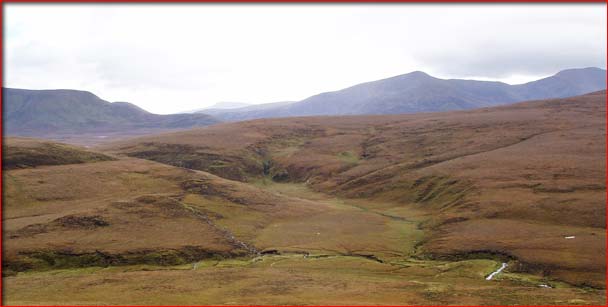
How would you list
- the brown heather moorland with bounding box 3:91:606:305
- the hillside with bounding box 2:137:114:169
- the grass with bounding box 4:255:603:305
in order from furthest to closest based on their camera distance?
the hillside with bounding box 2:137:114:169, the brown heather moorland with bounding box 3:91:606:305, the grass with bounding box 4:255:603:305

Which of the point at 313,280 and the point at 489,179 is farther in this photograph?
the point at 489,179

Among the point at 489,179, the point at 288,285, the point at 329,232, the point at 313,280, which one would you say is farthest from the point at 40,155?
the point at 489,179

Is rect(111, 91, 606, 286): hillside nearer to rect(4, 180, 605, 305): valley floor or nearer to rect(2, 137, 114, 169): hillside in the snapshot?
rect(4, 180, 605, 305): valley floor

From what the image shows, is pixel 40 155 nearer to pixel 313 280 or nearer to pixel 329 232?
pixel 329 232

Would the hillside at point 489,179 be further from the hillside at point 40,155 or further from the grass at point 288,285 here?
the hillside at point 40,155

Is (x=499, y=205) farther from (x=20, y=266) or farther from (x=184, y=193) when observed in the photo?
(x=20, y=266)

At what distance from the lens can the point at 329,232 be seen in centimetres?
9888

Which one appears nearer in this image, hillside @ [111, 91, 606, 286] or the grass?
the grass

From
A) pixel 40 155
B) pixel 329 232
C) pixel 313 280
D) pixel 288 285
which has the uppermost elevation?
pixel 40 155

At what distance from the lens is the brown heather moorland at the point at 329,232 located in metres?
61.2

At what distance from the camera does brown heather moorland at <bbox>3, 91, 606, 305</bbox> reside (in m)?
61.2

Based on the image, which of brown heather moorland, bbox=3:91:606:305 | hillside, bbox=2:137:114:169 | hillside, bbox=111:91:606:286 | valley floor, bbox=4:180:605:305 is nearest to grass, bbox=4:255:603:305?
valley floor, bbox=4:180:605:305

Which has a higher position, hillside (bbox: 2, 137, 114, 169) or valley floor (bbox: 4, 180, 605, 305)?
hillside (bbox: 2, 137, 114, 169)

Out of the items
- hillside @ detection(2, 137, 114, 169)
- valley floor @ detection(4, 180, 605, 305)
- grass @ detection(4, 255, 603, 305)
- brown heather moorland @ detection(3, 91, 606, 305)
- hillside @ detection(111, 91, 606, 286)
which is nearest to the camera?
grass @ detection(4, 255, 603, 305)
